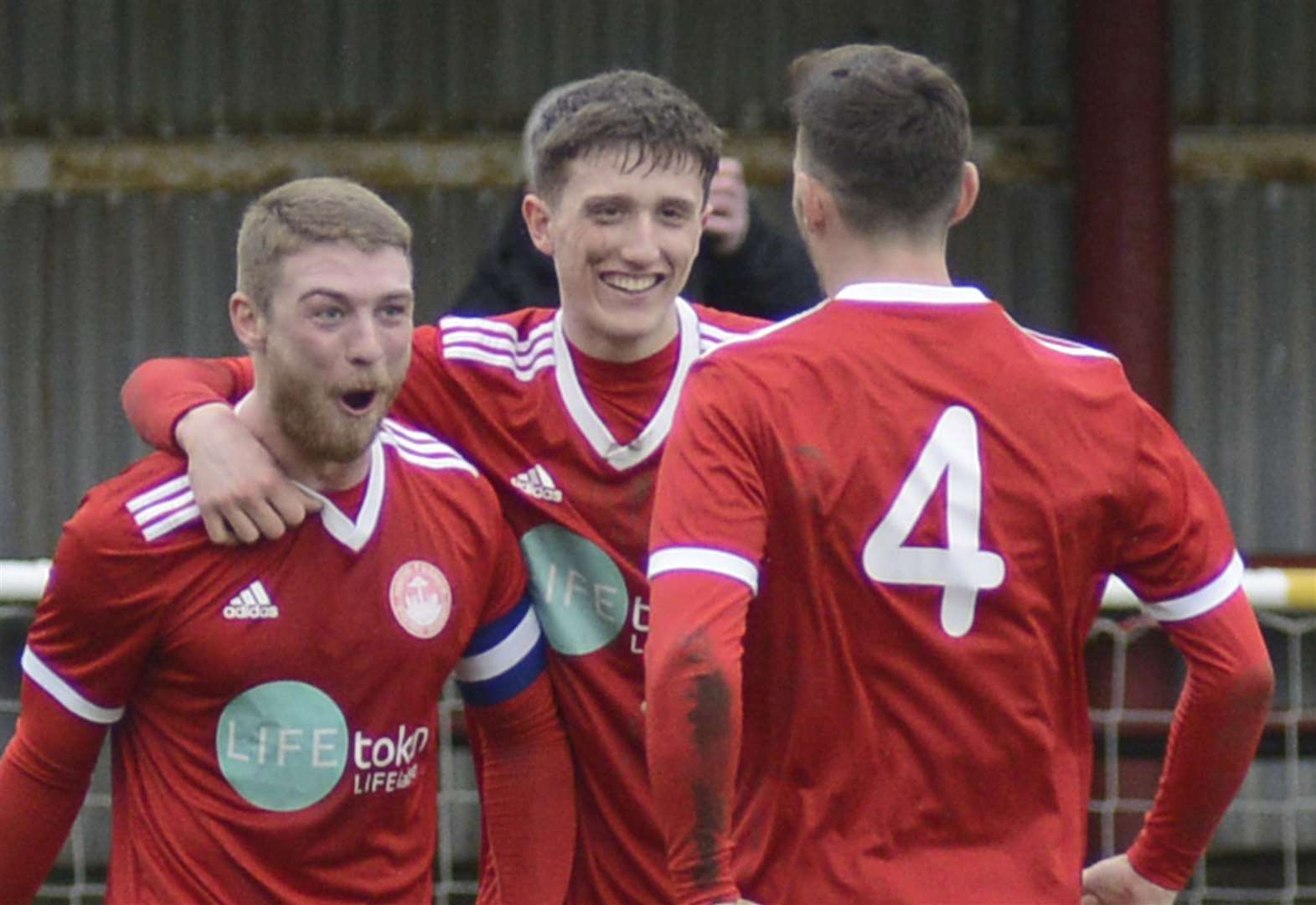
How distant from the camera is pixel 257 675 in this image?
2.90 m

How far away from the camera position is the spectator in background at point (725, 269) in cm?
396

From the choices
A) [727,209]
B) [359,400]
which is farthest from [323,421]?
[727,209]

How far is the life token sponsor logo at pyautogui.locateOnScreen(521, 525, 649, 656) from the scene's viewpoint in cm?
319

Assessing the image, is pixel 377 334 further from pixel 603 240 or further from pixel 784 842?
pixel 784 842

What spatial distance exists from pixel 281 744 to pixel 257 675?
0.09 m

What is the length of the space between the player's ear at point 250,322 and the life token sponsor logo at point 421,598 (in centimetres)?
35

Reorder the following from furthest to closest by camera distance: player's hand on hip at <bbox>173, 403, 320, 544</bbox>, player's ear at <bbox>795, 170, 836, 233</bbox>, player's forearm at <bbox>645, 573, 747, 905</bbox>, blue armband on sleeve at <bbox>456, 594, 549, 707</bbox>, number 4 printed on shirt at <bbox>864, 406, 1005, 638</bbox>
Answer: blue armband on sleeve at <bbox>456, 594, 549, 707</bbox>, player's hand on hip at <bbox>173, 403, 320, 544</bbox>, player's ear at <bbox>795, 170, 836, 233</bbox>, number 4 printed on shirt at <bbox>864, 406, 1005, 638</bbox>, player's forearm at <bbox>645, 573, 747, 905</bbox>

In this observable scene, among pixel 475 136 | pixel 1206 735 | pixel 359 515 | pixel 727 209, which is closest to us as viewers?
pixel 1206 735

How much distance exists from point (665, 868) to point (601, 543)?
1.56 feet

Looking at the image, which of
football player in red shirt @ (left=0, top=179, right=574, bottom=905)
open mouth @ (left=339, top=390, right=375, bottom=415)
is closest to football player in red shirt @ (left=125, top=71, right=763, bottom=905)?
football player in red shirt @ (left=0, top=179, right=574, bottom=905)

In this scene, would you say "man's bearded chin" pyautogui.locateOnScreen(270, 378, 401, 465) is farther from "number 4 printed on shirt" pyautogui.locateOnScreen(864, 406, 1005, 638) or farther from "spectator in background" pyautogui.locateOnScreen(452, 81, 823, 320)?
"spectator in background" pyautogui.locateOnScreen(452, 81, 823, 320)

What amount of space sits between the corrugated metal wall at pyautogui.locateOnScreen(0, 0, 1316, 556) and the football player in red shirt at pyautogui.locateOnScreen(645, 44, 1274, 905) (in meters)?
4.09

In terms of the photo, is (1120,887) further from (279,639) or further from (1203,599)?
(279,639)

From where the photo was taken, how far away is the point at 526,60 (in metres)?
6.80
